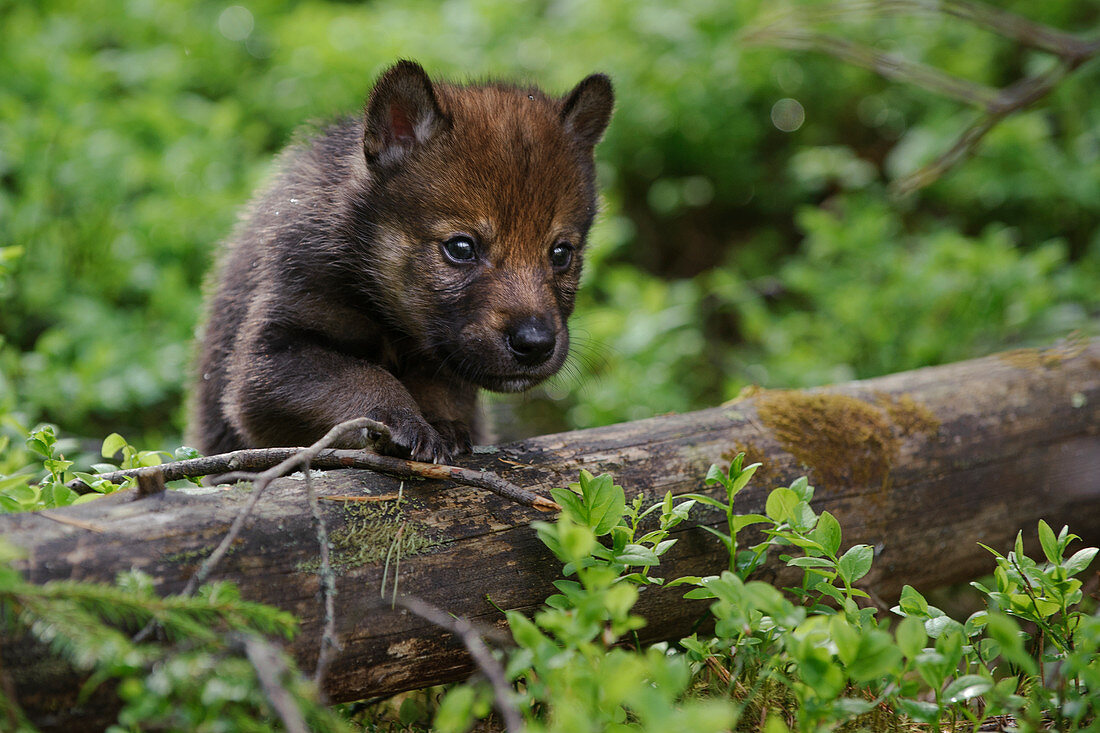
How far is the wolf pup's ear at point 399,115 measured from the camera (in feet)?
9.50

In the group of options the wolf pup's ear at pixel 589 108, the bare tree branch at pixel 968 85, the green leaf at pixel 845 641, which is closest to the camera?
the green leaf at pixel 845 641

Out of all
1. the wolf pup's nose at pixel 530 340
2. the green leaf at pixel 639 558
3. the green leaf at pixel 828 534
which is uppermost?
the wolf pup's nose at pixel 530 340

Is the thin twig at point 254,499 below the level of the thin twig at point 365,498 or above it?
above

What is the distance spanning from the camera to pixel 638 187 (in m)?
7.12

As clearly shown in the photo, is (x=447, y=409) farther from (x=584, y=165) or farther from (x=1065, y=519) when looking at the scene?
(x=1065, y=519)

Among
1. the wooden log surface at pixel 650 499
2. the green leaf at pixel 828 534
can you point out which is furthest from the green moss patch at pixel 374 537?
the green leaf at pixel 828 534

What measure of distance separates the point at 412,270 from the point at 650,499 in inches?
41.4

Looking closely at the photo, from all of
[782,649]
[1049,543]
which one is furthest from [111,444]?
[1049,543]

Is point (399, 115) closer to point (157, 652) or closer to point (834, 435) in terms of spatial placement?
point (834, 435)

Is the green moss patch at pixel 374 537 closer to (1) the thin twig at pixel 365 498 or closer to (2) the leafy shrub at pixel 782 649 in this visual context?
(1) the thin twig at pixel 365 498

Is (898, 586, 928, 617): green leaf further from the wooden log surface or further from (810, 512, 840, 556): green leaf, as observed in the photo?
the wooden log surface


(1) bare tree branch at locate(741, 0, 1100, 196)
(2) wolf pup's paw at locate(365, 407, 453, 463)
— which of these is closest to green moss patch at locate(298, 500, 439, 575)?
(2) wolf pup's paw at locate(365, 407, 453, 463)

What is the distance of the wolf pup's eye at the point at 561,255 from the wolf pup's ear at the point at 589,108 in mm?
492

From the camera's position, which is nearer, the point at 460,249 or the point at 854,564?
the point at 854,564
